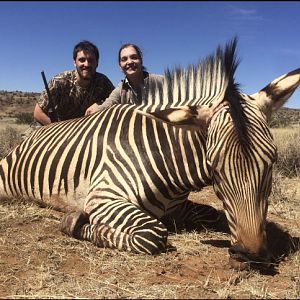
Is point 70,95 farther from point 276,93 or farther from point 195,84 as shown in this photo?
point 276,93

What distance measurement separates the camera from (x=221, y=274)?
9.07ft

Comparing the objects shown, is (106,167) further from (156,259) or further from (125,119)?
(156,259)

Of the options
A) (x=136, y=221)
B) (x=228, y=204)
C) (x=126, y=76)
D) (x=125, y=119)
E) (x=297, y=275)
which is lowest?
(x=297, y=275)

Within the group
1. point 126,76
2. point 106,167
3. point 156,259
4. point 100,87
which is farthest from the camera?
point 100,87

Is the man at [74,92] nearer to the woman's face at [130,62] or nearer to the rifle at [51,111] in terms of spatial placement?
the rifle at [51,111]

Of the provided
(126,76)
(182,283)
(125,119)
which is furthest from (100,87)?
(182,283)

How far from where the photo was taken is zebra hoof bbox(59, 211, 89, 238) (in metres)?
3.51

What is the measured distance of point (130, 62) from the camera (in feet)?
17.7

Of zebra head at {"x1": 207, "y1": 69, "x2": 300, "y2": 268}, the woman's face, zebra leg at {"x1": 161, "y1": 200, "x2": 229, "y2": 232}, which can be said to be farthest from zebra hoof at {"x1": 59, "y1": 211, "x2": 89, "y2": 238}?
the woman's face

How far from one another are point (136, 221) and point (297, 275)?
1.13 meters

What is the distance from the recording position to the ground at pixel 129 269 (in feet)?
8.00

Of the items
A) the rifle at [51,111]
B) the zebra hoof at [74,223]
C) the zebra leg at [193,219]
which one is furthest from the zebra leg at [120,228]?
the rifle at [51,111]

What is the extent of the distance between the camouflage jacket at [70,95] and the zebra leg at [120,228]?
9.06 ft

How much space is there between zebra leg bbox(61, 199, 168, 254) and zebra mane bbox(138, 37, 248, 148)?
91 cm
